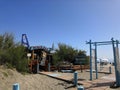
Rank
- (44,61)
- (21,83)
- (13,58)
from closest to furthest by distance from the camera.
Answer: (21,83), (13,58), (44,61)

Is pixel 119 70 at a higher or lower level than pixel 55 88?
higher

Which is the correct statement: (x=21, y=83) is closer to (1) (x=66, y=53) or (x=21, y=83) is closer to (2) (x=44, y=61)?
(2) (x=44, y=61)

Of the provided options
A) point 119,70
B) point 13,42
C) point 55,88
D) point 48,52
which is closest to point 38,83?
point 55,88

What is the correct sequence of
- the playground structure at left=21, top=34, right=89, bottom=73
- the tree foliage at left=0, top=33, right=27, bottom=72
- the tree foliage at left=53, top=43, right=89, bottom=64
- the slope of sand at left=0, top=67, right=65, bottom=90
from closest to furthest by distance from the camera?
the slope of sand at left=0, top=67, right=65, bottom=90 < the tree foliage at left=0, top=33, right=27, bottom=72 < the playground structure at left=21, top=34, right=89, bottom=73 < the tree foliage at left=53, top=43, right=89, bottom=64

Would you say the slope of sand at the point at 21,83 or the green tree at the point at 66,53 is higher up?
the green tree at the point at 66,53

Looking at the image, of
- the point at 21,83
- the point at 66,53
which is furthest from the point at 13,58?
the point at 66,53

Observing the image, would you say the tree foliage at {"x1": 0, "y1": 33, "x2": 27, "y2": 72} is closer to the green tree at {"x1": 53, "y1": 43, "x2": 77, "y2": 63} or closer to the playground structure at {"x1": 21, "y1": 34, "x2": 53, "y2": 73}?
the playground structure at {"x1": 21, "y1": 34, "x2": 53, "y2": 73}

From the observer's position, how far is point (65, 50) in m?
35.4

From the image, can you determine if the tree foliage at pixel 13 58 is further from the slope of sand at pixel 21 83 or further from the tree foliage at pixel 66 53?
the tree foliage at pixel 66 53

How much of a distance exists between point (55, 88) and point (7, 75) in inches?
158

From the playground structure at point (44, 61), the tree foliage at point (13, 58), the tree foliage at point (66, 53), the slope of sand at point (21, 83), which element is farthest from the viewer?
the tree foliage at point (66, 53)

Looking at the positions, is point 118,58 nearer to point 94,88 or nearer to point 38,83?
point 94,88

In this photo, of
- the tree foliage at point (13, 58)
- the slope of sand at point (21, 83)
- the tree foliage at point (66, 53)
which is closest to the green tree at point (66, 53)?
the tree foliage at point (66, 53)

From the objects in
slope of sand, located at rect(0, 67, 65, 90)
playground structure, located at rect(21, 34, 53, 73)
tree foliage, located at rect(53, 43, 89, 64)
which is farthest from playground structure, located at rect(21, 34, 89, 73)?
slope of sand, located at rect(0, 67, 65, 90)
